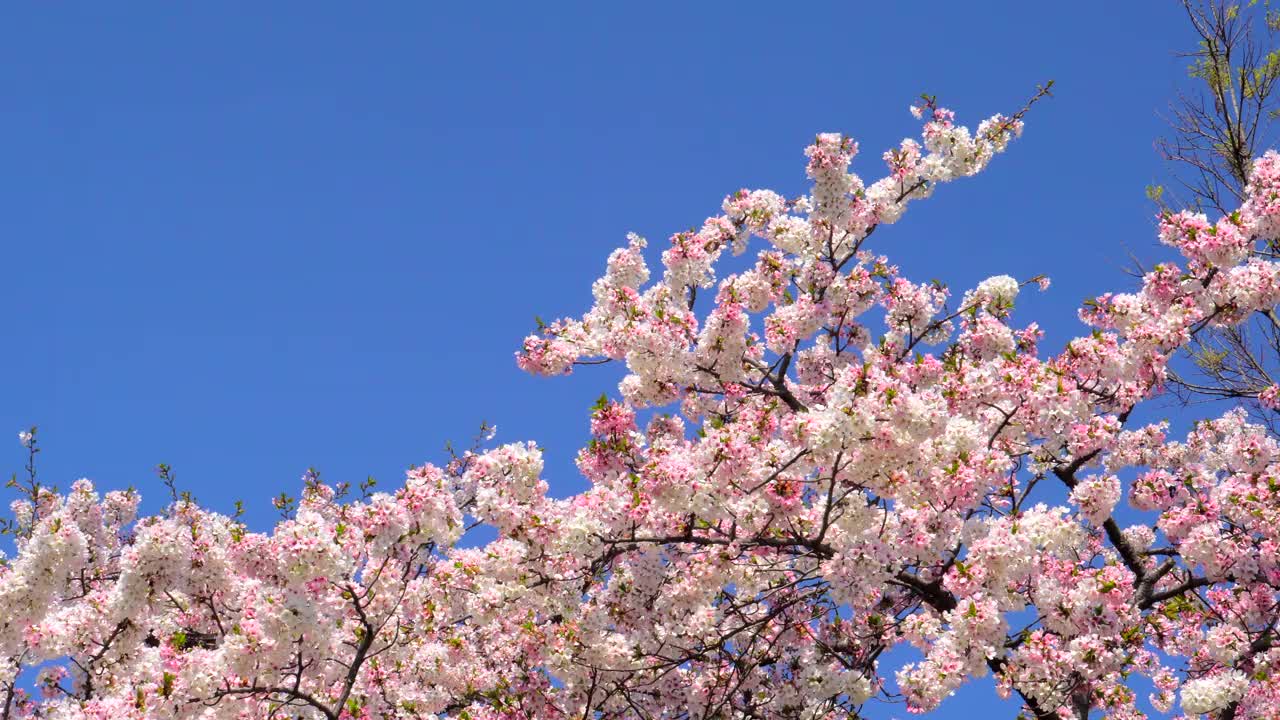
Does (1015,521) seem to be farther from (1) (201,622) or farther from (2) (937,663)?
(1) (201,622)

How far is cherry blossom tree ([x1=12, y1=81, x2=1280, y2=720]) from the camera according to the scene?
8.52m

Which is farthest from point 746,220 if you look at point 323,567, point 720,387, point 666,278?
point 323,567

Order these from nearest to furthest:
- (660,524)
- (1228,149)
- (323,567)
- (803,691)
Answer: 1. (323,567)
2. (660,524)
3. (803,691)
4. (1228,149)

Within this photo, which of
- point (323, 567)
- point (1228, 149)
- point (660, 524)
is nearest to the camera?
point (323, 567)

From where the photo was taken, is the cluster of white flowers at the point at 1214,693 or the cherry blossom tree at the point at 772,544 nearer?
the cherry blossom tree at the point at 772,544

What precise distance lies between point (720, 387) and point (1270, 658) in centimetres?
646

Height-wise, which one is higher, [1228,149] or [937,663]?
[1228,149]

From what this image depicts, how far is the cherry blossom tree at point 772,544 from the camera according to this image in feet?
27.9

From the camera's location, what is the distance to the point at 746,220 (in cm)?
1346

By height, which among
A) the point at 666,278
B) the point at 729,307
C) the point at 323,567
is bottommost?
the point at 323,567

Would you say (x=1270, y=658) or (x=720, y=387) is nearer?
(x=1270, y=658)

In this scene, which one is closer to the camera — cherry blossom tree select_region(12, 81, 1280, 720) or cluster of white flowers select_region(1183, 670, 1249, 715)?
cherry blossom tree select_region(12, 81, 1280, 720)

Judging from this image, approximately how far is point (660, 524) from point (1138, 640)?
4.72 m

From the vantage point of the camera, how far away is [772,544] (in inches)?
359
